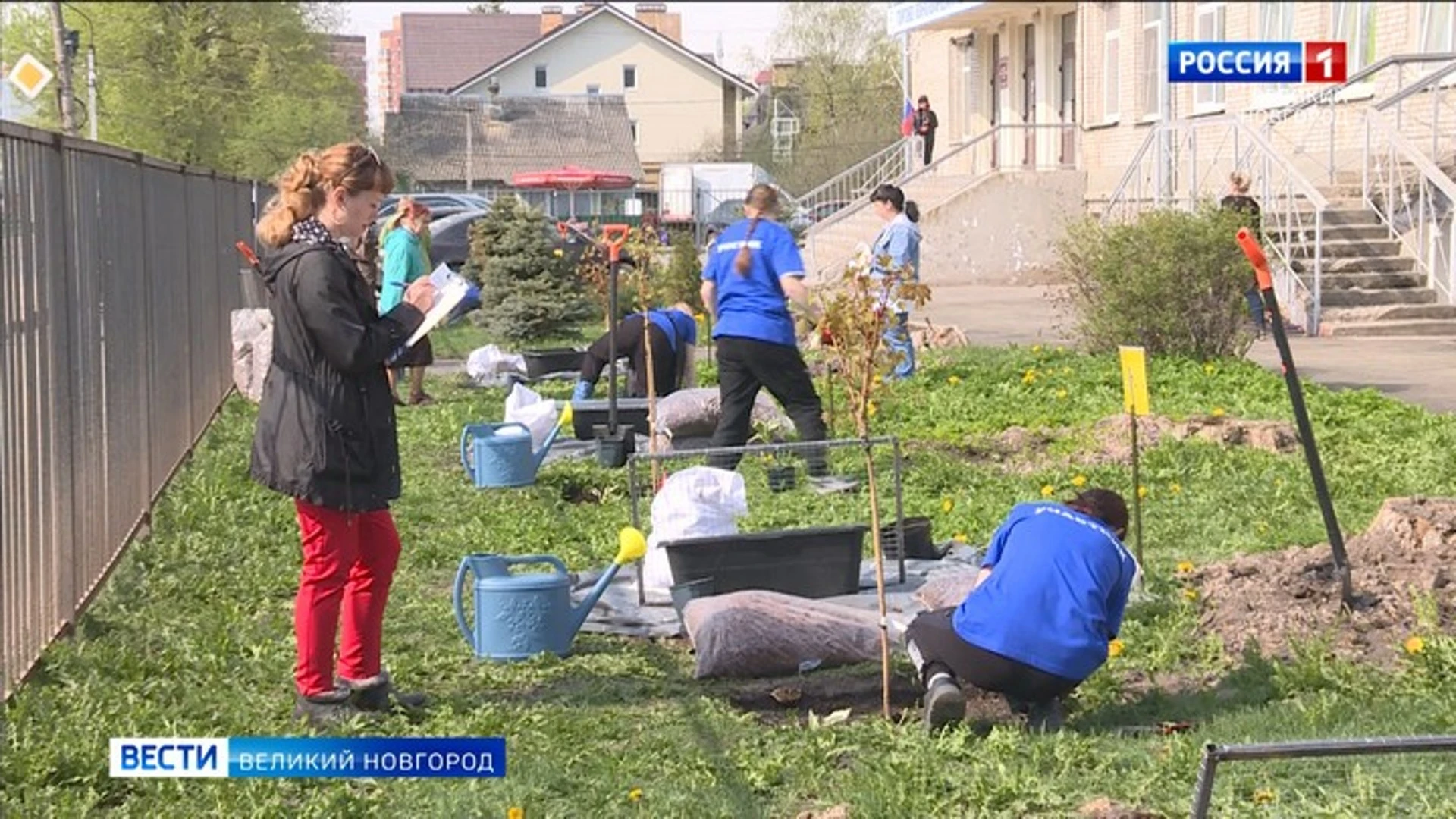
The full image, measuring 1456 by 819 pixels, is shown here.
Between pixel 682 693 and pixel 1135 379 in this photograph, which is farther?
pixel 1135 379

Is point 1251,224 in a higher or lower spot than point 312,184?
higher

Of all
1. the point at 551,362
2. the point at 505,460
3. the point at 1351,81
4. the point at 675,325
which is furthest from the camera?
the point at 1351,81

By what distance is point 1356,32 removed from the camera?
2333 centimetres

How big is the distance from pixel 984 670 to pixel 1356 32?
19.6 metres

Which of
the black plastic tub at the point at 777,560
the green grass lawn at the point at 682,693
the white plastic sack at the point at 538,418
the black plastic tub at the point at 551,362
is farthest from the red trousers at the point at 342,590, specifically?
the black plastic tub at the point at 551,362

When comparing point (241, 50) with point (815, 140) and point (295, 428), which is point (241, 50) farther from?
point (295, 428)

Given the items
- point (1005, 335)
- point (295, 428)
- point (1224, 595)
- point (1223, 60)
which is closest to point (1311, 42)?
point (1223, 60)

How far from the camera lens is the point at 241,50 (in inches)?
2160

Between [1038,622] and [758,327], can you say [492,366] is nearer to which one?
[758,327]

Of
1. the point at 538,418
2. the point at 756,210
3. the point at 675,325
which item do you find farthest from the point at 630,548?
the point at 675,325

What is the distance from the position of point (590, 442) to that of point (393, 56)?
106359mm

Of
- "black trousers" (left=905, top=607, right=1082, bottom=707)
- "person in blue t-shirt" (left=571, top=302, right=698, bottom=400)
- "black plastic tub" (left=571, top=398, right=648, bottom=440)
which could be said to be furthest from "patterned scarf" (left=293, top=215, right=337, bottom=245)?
"person in blue t-shirt" (left=571, top=302, right=698, bottom=400)

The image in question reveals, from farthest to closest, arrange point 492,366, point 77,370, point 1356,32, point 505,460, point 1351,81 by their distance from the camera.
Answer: point 1356,32 < point 1351,81 < point 492,366 < point 505,460 < point 77,370
